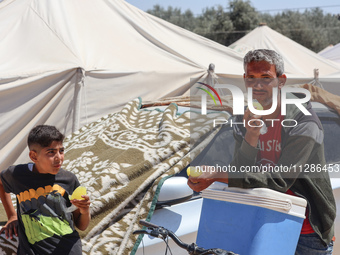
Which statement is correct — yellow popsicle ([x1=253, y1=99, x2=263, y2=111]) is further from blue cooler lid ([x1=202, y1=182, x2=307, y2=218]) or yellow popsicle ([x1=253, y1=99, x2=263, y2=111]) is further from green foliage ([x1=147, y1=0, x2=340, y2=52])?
green foliage ([x1=147, y1=0, x2=340, y2=52])

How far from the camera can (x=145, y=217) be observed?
9.82 ft

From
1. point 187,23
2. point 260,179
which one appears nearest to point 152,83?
point 260,179

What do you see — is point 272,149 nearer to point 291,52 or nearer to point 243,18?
point 291,52

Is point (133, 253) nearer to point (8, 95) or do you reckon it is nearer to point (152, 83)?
point (8, 95)

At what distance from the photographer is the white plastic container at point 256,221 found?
6.97 ft

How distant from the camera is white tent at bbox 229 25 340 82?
1226 centimetres

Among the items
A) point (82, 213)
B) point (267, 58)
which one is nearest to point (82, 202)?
point (82, 213)

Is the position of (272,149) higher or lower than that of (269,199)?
higher

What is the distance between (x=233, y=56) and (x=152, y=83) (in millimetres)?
2470

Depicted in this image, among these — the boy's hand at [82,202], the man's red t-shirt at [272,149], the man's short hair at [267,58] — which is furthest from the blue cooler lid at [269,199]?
the boy's hand at [82,202]

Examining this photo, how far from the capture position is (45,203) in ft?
8.43

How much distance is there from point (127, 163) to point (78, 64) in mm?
2770

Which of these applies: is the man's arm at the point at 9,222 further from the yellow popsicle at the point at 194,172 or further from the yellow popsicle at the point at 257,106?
the yellow popsicle at the point at 257,106

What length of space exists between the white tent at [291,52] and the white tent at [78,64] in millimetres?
4361
